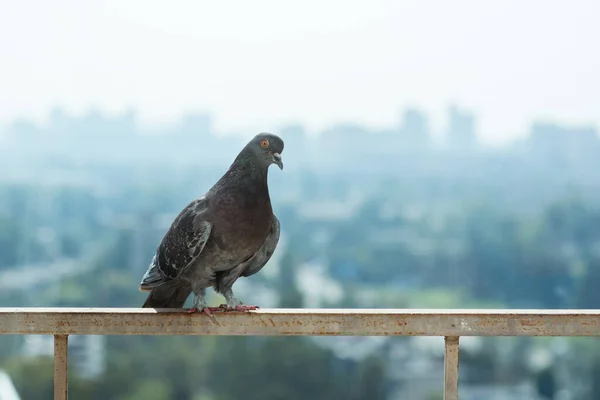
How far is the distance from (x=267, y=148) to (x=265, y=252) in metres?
0.48

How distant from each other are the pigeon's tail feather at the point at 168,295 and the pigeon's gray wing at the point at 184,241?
0.06 m

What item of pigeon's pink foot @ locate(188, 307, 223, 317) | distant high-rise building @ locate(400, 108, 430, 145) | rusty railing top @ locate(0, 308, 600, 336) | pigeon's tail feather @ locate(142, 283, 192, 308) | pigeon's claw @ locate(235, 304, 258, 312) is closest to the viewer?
rusty railing top @ locate(0, 308, 600, 336)

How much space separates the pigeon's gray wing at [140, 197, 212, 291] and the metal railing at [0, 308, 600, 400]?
0.46 metres

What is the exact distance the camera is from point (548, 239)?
79.3 feet

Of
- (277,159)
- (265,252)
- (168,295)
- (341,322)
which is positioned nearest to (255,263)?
(265,252)

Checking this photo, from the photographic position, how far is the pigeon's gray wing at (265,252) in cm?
330

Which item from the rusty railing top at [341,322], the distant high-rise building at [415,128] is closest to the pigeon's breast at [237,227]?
the rusty railing top at [341,322]

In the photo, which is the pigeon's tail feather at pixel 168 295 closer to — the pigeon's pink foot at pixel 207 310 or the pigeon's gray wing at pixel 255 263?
the pigeon's gray wing at pixel 255 263

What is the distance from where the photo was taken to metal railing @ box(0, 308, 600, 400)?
2.59 meters

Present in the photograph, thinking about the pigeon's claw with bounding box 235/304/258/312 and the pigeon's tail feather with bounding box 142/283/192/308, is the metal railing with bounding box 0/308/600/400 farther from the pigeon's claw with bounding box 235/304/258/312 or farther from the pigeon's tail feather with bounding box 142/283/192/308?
the pigeon's tail feather with bounding box 142/283/192/308

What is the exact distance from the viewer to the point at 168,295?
3.29m

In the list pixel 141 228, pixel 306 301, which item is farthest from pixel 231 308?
pixel 141 228

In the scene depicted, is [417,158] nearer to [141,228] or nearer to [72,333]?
[141,228]

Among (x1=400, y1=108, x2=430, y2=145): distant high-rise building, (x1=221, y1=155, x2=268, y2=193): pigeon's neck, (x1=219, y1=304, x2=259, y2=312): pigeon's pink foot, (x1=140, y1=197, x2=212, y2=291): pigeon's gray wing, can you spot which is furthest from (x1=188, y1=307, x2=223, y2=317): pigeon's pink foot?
(x1=400, y1=108, x2=430, y2=145): distant high-rise building
